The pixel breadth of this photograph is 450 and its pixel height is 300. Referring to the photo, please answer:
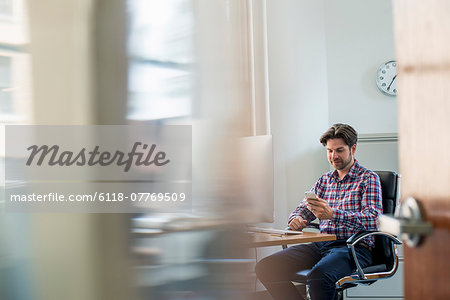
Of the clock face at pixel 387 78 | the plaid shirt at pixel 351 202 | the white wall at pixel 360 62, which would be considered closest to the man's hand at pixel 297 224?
the plaid shirt at pixel 351 202

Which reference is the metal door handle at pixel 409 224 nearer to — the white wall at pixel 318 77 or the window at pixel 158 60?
the window at pixel 158 60

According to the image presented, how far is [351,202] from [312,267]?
428 millimetres

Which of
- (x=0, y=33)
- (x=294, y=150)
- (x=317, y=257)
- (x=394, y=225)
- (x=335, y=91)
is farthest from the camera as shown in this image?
(x=335, y=91)

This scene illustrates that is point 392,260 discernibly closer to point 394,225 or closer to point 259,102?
point 259,102

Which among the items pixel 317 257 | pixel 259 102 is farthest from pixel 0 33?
pixel 259 102

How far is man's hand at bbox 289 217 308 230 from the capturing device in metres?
3.17

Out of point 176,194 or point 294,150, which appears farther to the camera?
point 294,150

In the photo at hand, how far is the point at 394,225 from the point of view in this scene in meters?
0.71

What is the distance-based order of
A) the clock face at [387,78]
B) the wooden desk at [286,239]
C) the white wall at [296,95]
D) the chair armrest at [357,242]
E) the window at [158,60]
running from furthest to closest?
the clock face at [387,78]
the white wall at [296,95]
the chair armrest at [357,242]
the wooden desk at [286,239]
the window at [158,60]

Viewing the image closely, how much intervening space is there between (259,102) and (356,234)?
1603 millimetres

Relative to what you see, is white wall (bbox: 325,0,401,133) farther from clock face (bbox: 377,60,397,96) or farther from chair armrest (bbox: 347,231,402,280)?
chair armrest (bbox: 347,231,402,280)

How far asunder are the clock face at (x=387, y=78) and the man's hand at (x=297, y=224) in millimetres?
1937

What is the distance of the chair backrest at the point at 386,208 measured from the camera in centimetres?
293

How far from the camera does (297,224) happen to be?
317 centimetres
